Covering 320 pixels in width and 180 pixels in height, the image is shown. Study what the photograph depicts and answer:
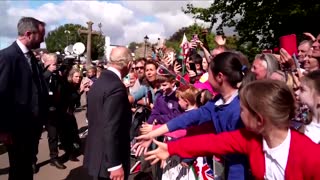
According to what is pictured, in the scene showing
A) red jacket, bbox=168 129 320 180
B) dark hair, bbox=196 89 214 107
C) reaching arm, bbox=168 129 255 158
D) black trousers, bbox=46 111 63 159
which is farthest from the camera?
black trousers, bbox=46 111 63 159

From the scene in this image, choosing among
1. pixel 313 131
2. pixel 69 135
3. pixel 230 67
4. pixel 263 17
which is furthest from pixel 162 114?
pixel 263 17

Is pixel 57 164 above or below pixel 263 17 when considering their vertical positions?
below

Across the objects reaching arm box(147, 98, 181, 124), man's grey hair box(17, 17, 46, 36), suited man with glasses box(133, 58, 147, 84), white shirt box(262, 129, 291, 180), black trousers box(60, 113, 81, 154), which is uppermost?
man's grey hair box(17, 17, 46, 36)

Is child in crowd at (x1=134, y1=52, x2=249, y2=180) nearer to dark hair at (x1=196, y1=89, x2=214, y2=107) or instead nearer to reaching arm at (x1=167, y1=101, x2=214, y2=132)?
reaching arm at (x1=167, y1=101, x2=214, y2=132)

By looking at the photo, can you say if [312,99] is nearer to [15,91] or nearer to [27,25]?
[15,91]

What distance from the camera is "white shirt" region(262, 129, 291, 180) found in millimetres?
2084

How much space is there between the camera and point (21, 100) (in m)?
4.27

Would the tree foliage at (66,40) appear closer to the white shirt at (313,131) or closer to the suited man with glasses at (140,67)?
the suited man with glasses at (140,67)

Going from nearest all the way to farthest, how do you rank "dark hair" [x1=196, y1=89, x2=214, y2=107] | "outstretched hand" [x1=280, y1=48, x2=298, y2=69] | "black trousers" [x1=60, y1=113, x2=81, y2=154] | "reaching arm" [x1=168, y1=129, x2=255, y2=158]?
"reaching arm" [x1=168, y1=129, x2=255, y2=158], "outstretched hand" [x1=280, y1=48, x2=298, y2=69], "dark hair" [x1=196, y1=89, x2=214, y2=107], "black trousers" [x1=60, y1=113, x2=81, y2=154]

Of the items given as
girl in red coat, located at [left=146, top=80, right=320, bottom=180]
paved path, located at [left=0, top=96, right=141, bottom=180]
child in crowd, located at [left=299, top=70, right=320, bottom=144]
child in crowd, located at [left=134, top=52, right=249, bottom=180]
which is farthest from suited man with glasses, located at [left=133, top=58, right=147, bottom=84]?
girl in red coat, located at [left=146, top=80, right=320, bottom=180]

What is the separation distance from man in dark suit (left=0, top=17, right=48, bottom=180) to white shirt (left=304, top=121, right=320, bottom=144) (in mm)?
3079

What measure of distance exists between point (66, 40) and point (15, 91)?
75143 millimetres

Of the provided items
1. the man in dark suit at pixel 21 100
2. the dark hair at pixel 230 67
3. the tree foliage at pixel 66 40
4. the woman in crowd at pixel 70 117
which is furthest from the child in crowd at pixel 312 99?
the tree foliage at pixel 66 40

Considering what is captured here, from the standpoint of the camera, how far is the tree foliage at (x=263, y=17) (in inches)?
505
